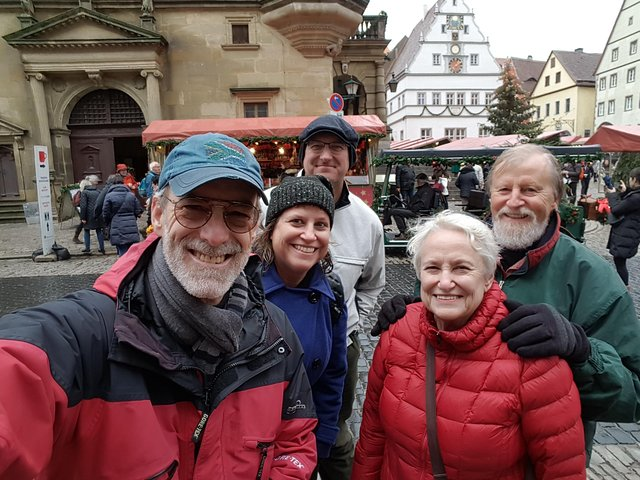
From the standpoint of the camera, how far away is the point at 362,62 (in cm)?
2103

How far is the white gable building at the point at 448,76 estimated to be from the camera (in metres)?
52.4

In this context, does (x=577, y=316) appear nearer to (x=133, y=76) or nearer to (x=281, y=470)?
(x=281, y=470)

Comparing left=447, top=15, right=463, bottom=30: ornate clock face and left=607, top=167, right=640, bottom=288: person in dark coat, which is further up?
left=447, top=15, right=463, bottom=30: ornate clock face

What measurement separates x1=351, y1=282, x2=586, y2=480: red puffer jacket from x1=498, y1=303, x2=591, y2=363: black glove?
5cm

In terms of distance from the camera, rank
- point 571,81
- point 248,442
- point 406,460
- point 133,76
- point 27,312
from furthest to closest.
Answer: point 571,81, point 133,76, point 406,460, point 248,442, point 27,312

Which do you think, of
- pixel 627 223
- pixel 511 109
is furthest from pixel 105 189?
pixel 511 109

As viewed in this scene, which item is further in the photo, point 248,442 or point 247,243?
point 247,243

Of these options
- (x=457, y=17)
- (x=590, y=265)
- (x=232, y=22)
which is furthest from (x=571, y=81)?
(x=590, y=265)

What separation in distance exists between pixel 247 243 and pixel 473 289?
833mm

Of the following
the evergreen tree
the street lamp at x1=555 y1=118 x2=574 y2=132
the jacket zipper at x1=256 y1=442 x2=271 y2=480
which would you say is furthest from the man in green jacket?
the street lamp at x1=555 y1=118 x2=574 y2=132

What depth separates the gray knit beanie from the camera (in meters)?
1.88

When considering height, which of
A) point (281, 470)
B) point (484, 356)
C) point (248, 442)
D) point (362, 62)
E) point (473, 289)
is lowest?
point (281, 470)

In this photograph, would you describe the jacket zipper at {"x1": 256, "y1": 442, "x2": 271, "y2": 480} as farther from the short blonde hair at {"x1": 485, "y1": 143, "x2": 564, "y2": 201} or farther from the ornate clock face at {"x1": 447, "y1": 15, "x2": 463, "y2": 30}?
the ornate clock face at {"x1": 447, "y1": 15, "x2": 463, "y2": 30}

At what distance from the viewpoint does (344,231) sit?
2465 millimetres
